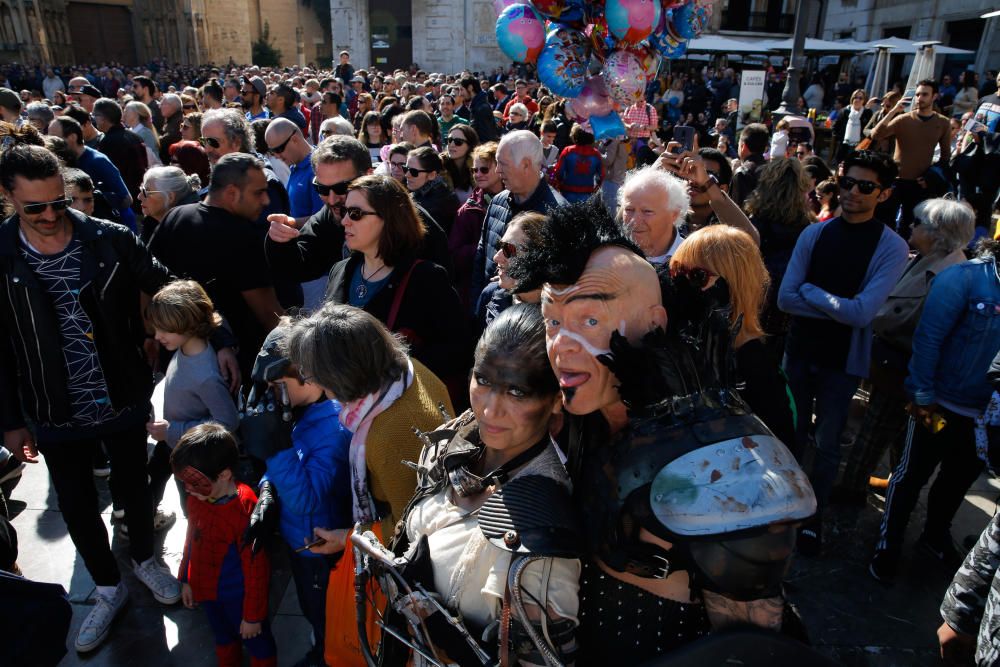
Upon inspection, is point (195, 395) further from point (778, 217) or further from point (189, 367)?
point (778, 217)

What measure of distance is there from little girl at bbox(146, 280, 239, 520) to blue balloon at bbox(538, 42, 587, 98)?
3285 mm

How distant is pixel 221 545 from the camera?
245cm

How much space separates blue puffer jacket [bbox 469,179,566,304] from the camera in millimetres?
3797

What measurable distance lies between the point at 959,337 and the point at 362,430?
257cm

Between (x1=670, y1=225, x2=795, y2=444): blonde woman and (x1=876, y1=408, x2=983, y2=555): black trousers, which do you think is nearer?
(x1=670, y1=225, x2=795, y2=444): blonde woman

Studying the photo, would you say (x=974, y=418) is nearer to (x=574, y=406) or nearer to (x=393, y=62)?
(x=574, y=406)

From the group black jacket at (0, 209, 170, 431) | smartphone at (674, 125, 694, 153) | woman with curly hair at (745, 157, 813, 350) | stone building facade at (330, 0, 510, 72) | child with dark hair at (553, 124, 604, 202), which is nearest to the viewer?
black jacket at (0, 209, 170, 431)

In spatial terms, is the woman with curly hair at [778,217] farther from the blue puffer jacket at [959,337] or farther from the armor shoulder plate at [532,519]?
the armor shoulder plate at [532,519]

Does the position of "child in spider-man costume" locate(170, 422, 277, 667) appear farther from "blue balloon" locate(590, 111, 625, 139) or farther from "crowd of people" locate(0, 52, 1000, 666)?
"blue balloon" locate(590, 111, 625, 139)

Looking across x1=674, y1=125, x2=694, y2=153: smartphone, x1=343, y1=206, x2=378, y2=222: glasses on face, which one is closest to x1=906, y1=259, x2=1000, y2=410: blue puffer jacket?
x1=674, y1=125, x2=694, y2=153: smartphone

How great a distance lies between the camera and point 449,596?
1480 mm

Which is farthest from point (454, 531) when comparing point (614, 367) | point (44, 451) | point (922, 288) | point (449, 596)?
point (922, 288)

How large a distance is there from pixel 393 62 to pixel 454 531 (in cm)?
3585

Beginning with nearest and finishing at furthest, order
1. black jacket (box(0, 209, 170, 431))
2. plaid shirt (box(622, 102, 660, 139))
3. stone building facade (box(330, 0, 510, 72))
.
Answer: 1. black jacket (box(0, 209, 170, 431))
2. plaid shirt (box(622, 102, 660, 139))
3. stone building facade (box(330, 0, 510, 72))
